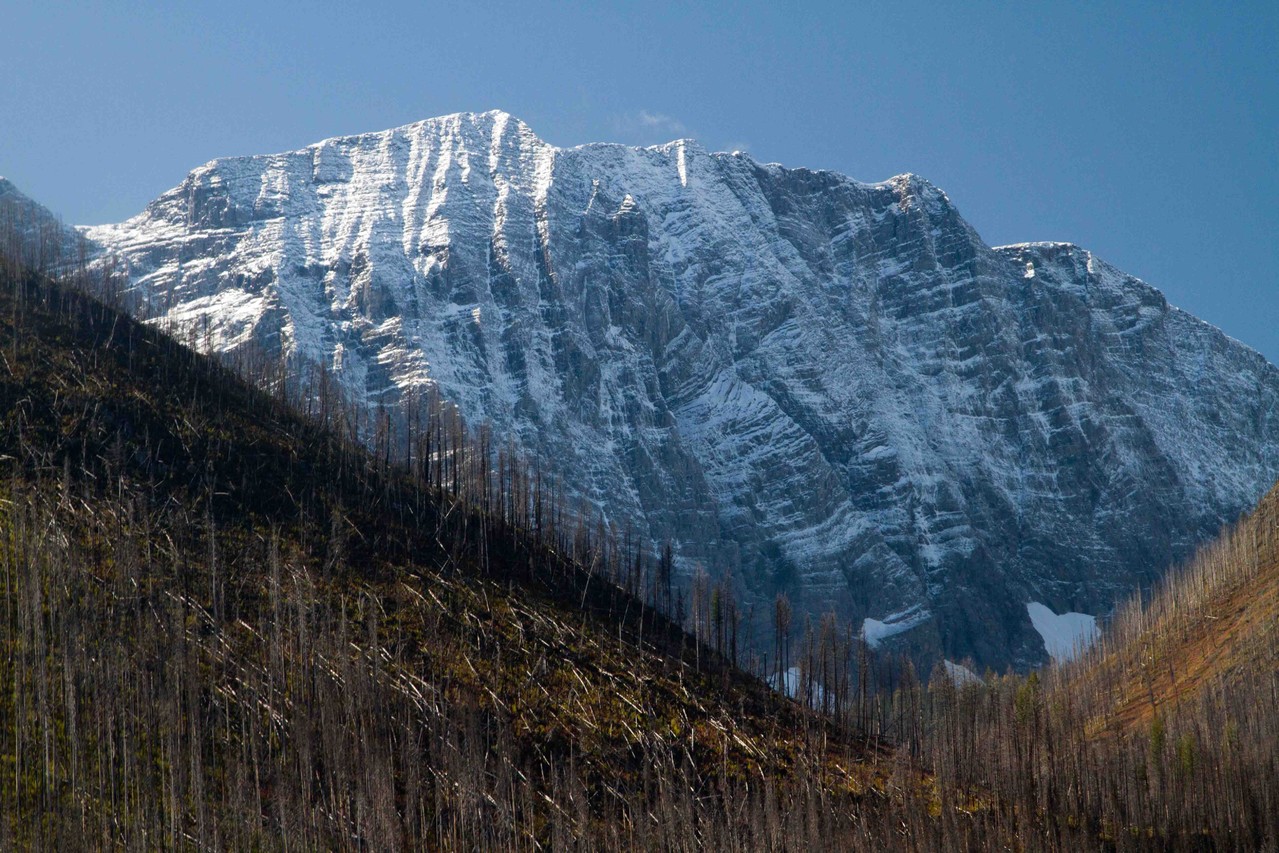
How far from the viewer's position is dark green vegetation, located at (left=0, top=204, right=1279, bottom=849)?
8331cm

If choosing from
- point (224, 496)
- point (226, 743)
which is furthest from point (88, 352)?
point (226, 743)

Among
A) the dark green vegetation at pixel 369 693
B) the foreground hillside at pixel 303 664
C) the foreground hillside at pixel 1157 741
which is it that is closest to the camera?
the foreground hillside at pixel 303 664

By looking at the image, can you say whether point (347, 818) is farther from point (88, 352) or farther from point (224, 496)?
point (88, 352)

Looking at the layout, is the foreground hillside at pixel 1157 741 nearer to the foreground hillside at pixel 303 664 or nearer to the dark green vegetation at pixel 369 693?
the dark green vegetation at pixel 369 693

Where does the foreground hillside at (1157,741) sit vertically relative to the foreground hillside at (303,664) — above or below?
below

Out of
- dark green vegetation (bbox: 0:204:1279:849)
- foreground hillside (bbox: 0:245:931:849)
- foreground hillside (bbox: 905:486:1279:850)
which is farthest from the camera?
foreground hillside (bbox: 905:486:1279:850)

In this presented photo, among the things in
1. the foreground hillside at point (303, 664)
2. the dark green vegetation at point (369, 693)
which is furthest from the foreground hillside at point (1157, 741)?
the foreground hillside at point (303, 664)

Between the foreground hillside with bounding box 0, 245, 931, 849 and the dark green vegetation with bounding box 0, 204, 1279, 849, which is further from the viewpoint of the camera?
the dark green vegetation with bounding box 0, 204, 1279, 849

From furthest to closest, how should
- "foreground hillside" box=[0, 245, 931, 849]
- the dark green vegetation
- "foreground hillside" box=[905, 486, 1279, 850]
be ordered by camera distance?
"foreground hillside" box=[905, 486, 1279, 850] < the dark green vegetation < "foreground hillside" box=[0, 245, 931, 849]

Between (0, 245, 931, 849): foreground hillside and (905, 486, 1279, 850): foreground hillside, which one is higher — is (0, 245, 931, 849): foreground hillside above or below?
above

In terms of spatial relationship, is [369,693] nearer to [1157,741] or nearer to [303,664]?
[303,664]

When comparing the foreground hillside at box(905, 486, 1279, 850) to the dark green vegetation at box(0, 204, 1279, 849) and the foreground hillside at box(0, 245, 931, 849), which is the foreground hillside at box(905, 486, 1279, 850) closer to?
the dark green vegetation at box(0, 204, 1279, 849)

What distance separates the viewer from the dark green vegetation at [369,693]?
83.3 m

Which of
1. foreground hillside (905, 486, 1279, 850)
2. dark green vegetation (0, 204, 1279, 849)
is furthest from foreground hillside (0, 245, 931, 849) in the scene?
foreground hillside (905, 486, 1279, 850)
